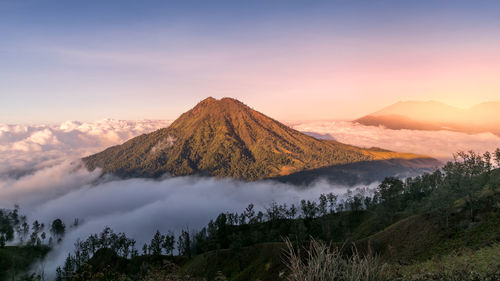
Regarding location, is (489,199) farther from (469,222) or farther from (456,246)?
(456,246)

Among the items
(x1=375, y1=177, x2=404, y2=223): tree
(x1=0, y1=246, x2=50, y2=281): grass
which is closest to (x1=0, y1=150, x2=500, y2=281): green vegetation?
(x1=375, y1=177, x2=404, y2=223): tree

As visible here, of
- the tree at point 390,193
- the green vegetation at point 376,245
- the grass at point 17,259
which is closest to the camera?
the green vegetation at point 376,245

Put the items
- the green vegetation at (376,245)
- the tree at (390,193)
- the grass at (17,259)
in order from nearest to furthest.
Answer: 1. the green vegetation at (376,245)
2. the tree at (390,193)
3. the grass at (17,259)

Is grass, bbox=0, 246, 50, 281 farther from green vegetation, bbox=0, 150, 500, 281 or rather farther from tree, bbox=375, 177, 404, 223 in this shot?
tree, bbox=375, 177, 404, 223

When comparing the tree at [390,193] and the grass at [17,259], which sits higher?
the tree at [390,193]

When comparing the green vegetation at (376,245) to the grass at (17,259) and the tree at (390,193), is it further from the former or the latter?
the grass at (17,259)

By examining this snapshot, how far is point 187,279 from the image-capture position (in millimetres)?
13445

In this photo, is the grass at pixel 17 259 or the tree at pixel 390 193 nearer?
the tree at pixel 390 193

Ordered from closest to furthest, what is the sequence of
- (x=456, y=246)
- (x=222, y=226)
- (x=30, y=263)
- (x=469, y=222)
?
1. (x=456, y=246)
2. (x=469, y=222)
3. (x=222, y=226)
4. (x=30, y=263)

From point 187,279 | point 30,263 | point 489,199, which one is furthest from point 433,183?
point 30,263

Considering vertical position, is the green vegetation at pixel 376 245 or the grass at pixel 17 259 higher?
the green vegetation at pixel 376 245

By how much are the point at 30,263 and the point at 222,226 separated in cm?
11379

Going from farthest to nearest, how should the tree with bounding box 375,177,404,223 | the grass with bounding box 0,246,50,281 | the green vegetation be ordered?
Answer: the grass with bounding box 0,246,50,281, the tree with bounding box 375,177,404,223, the green vegetation

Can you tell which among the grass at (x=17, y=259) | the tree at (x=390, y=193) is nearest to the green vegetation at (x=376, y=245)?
the tree at (x=390, y=193)
